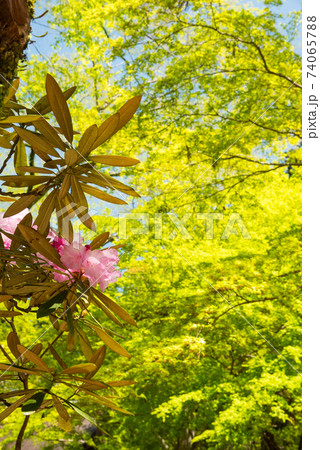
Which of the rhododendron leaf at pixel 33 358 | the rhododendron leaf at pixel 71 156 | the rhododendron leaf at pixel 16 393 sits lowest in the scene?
the rhododendron leaf at pixel 16 393

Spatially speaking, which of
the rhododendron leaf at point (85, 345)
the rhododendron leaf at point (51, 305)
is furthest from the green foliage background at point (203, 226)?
the rhododendron leaf at point (51, 305)

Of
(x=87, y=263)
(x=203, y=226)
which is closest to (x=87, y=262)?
(x=87, y=263)

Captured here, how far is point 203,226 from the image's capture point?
573cm

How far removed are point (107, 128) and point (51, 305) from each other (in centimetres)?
39

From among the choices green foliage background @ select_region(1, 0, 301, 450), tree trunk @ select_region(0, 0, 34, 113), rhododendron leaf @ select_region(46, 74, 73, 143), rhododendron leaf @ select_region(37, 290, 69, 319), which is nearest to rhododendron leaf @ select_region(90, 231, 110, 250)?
rhododendron leaf @ select_region(37, 290, 69, 319)

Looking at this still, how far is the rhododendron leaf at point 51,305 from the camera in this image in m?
0.83

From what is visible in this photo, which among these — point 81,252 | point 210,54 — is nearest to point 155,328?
point 210,54

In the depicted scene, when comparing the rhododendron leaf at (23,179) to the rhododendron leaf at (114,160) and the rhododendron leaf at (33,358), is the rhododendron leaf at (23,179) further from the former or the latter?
the rhododendron leaf at (33,358)

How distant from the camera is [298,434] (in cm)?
552

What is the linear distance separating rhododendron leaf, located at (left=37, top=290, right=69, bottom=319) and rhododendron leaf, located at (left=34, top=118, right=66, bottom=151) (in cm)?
32

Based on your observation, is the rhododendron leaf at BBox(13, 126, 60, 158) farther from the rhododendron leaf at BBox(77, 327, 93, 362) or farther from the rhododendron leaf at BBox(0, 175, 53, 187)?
the rhododendron leaf at BBox(77, 327, 93, 362)

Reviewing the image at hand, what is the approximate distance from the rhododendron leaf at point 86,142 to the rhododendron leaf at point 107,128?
0.03 ft

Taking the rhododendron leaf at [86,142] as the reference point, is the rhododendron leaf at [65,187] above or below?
below

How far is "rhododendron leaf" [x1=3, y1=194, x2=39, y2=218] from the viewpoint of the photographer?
0.94 meters
